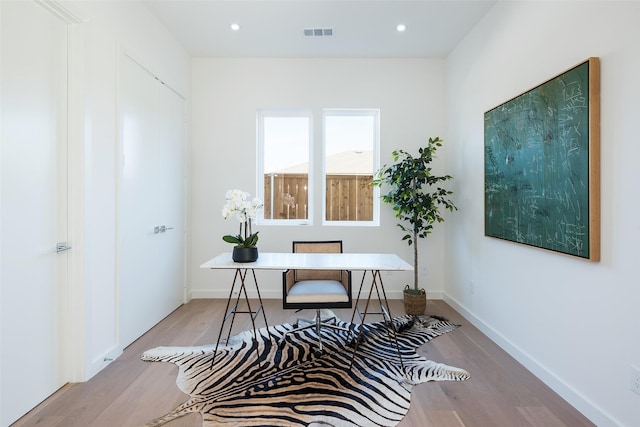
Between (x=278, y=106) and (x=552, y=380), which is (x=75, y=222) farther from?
(x=552, y=380)

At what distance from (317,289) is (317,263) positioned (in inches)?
11.5

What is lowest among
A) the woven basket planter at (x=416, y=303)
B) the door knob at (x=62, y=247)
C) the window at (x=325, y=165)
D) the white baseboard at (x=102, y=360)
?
the white baseboard at (x=102, y=360)

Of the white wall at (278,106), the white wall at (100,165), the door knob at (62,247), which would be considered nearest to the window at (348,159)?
the white wall at (278,106)

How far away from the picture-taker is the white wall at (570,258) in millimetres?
1573

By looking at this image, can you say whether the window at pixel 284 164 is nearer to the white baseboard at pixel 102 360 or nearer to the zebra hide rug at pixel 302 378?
the zebra hide rug at pixel 302 378

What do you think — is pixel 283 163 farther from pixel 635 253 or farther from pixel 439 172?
pixel 635 253

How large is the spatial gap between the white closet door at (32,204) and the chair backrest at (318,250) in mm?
1776

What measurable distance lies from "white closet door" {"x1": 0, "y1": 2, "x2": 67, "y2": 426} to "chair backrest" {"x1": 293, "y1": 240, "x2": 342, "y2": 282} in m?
1.78

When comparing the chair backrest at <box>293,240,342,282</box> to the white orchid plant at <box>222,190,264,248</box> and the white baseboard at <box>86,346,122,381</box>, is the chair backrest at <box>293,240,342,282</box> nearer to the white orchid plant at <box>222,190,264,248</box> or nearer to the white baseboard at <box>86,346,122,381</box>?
the white orchid plant at <box>222,190,264,248</box>

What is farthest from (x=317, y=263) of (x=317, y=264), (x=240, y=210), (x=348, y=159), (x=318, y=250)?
(x=348, y=159)

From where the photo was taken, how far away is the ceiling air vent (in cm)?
320

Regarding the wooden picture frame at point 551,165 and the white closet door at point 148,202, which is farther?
the white closet door at point 148,202

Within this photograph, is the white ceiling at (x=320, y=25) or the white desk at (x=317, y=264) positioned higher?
the white ceiling at (x=320, y=25)

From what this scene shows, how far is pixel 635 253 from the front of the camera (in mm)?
1528
